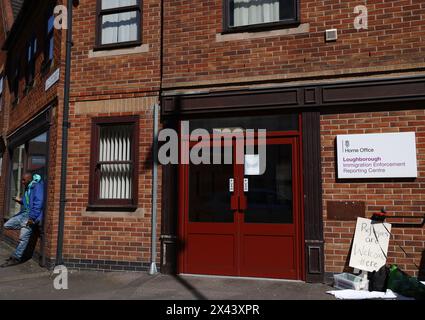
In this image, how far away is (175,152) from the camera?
23.6ft

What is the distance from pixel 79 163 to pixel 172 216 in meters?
1.98

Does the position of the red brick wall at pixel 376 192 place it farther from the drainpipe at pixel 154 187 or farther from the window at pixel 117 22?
the window at pixel 117 22

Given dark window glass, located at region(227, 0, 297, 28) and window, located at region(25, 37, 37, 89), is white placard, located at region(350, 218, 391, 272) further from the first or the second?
window, located at region(25, 37, 37, 89)

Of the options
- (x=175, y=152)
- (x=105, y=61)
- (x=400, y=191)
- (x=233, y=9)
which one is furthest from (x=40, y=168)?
(x=400, y=191)

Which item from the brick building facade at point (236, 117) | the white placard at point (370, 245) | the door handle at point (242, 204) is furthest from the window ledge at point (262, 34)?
the white placard at point (370, 245)

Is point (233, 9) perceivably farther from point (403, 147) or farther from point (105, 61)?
point (403, 147)

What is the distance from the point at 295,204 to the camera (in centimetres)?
654

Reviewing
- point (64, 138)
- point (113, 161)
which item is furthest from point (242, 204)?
point (64, 138)

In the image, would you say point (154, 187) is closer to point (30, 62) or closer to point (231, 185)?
point (231, 185)

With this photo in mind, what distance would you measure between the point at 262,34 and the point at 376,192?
2992 millimetres

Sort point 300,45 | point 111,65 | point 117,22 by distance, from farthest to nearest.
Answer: point 117,22, point 111,65, point 300,45

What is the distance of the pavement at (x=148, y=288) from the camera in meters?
5.67

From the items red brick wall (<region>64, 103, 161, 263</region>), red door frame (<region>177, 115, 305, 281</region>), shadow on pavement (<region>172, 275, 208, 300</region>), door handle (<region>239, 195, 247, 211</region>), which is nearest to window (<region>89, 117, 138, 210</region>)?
red brick wall (<region>64, 103, 161, 263</region>)

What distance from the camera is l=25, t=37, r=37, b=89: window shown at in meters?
10.4
